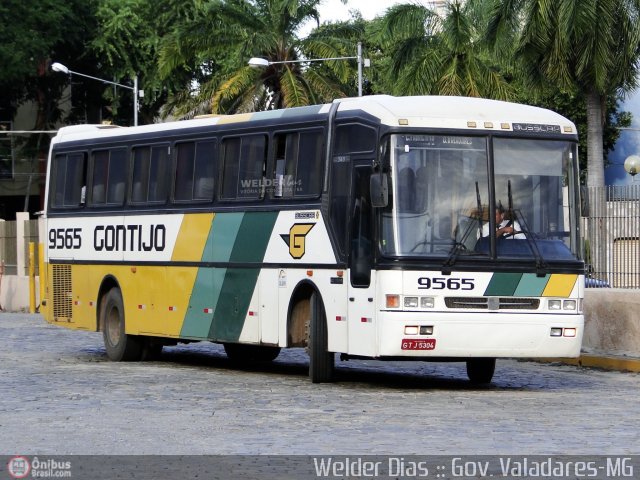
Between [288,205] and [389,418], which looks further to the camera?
[288,205]

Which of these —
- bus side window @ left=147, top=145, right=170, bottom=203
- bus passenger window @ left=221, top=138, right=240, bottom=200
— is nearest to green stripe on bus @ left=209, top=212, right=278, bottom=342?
bus passenger window @ left=221, top=138, right=240, bottom=200

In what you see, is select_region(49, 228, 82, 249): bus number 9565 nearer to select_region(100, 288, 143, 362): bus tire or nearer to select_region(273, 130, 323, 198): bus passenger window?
select_region(100, 288, 143, 362): bus tire

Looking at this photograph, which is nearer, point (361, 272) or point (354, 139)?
point (361, 272)

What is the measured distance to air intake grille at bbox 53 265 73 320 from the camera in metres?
23.9

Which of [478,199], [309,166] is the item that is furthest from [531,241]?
[309,166]

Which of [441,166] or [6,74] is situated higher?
[6,74]

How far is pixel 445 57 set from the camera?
4684cm

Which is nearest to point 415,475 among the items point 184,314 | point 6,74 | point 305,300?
point 305,300

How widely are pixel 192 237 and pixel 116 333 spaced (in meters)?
2.71

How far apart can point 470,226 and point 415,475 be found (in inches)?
281

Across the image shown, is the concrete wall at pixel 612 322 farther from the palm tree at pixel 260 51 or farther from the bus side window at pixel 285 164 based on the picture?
the palm tree at pixel 260 51

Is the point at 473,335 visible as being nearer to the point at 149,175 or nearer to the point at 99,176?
the point at 149,175

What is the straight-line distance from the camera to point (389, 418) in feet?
45.0

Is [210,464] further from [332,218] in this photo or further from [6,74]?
[6,74]
